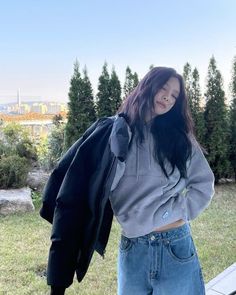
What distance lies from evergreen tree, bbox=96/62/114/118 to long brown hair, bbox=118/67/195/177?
4641mm

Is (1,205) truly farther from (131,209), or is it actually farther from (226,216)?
(131,209)

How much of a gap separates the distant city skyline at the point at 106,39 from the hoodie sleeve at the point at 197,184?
186 inches

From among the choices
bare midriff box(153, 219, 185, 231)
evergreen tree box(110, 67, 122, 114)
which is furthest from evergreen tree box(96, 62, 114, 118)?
bare midriff box(153, 219, 185, 231)

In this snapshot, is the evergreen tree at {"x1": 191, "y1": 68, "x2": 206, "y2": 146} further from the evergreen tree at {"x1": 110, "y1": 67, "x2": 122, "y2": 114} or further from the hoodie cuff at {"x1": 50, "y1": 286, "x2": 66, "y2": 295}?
the hoodie cuff at {"x1": 50, "y1": 286, "x2": 66, "y2": 295}

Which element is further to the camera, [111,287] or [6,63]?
[6,63]

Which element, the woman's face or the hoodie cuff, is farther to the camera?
the woman's face

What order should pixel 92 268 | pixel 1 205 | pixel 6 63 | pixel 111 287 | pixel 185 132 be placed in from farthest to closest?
pixel 6 63 → pixel 1 205 → pixel 92 268 → pixel 111 287 → pixel 185 132

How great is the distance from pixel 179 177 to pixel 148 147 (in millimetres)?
169

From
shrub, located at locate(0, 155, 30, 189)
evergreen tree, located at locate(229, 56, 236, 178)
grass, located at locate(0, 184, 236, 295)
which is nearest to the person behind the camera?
grass, located at locate(0, 184, 236, 295)

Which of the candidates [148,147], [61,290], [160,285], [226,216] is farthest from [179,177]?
[226,216]

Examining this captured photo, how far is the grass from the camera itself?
8.67 feet

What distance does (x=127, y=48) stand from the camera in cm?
676

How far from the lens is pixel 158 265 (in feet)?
4.34

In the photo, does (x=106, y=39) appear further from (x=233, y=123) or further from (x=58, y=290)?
(x=58, y=290)
